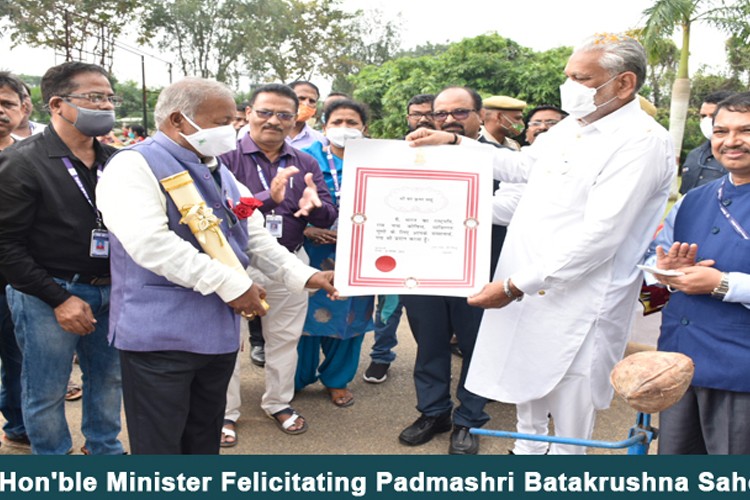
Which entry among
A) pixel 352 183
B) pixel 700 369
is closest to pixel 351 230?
pixel 352 183

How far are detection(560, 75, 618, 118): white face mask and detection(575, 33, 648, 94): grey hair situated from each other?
5 centimetres

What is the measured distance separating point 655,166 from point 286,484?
1868 millimetres

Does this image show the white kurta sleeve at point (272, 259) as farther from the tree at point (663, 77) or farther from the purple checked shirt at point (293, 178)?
the tree at point (663, 77)

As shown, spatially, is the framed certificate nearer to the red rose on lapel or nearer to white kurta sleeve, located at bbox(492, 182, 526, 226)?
the red rose on lapel

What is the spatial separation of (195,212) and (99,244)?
82cm

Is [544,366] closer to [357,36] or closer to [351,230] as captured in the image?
[351,230]

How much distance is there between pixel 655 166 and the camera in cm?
257

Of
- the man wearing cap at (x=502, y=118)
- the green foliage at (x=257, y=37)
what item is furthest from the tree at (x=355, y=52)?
the man wearing cap at (x=502, y=118)

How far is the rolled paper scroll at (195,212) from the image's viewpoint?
7.59 ft

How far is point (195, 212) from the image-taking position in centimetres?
232

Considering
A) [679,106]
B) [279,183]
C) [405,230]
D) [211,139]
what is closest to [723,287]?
[405,230]

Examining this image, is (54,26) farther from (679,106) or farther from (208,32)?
(679,106)

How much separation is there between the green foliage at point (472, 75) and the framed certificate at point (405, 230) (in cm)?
1006

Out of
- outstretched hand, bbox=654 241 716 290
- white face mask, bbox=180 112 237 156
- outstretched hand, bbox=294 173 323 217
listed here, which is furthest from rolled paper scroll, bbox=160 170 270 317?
outstretched hand, bbox=654 241 716 290
